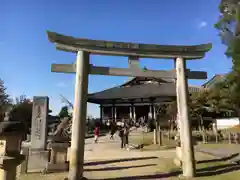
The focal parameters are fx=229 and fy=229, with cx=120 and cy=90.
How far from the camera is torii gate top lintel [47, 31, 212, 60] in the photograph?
7742 mm

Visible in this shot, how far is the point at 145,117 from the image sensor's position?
3512cm

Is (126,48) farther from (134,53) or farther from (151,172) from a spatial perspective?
(151,172)

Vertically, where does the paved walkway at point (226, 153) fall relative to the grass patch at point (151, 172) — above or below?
above

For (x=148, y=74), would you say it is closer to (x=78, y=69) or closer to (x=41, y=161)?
(x=78, y=69)

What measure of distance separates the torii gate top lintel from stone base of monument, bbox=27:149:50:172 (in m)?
5.11

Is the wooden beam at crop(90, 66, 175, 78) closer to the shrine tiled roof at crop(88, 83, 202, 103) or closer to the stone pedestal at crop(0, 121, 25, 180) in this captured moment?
the stone pedestal at crop(0, 121, 25, 180)

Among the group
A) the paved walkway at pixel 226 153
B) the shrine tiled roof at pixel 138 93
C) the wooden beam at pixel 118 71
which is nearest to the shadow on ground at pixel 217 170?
the paved walkway at pixel 226 153

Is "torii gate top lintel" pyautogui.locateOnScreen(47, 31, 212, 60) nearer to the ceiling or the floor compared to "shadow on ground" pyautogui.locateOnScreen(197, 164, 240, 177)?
nearer to the ceiling

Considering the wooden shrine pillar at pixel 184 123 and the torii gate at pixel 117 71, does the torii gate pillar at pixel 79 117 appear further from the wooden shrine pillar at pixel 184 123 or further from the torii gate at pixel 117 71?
the wooden shrine pillar at pixel 184 123

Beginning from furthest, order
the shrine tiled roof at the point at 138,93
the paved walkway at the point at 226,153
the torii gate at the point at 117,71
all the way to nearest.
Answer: the shrine tiled roof at the point at 138,93 → the paved walkway at the point at 226,153 → the torii gate at the point at 117,71

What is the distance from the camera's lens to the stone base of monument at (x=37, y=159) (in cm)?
978

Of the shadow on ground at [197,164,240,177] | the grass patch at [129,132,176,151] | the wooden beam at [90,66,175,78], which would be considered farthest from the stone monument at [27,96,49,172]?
the grass patch at [129,132,176,151]

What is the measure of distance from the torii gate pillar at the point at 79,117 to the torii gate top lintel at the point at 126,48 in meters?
0.33

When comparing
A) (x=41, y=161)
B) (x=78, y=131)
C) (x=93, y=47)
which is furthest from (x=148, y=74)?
(x=41, y=161)
